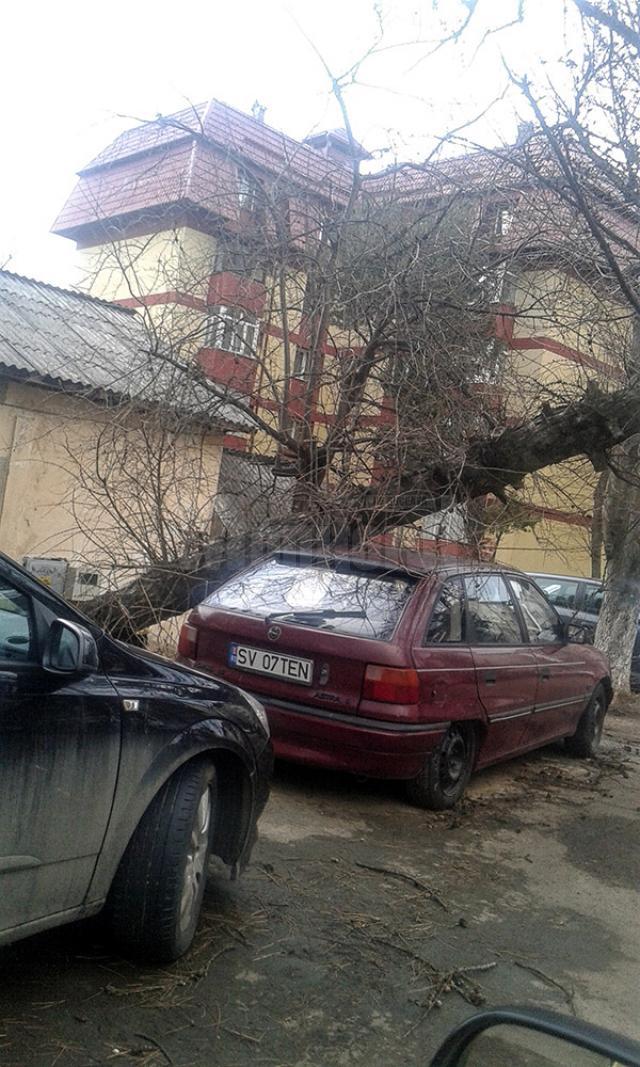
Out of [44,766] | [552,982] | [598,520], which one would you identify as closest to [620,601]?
[598,520]

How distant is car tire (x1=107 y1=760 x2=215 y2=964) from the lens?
3.60 metres

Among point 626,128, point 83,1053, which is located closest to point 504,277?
point 626,128

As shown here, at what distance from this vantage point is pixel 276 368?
24.5 feet

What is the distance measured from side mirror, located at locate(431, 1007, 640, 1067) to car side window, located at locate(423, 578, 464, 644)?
4149mm

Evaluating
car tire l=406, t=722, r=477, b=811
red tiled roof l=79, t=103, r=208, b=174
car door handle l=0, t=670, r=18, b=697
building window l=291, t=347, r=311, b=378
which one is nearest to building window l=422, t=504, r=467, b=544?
Answer: car tire l=406, t=722, r=477, b=811

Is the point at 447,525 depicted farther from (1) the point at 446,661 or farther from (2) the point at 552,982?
(2) the point at 552,982

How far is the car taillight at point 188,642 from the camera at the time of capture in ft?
20.7

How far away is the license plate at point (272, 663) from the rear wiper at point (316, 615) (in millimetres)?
219

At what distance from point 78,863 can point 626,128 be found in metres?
5.35

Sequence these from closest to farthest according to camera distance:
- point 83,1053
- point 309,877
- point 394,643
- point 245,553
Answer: point 83,1053, point 309,877, point 394,643, point 245,553

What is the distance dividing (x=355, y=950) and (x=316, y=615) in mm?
2347

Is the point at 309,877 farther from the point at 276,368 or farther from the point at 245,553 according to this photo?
the point at 276,368

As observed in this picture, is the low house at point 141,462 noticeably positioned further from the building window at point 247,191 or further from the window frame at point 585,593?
the window frame at point 585,593

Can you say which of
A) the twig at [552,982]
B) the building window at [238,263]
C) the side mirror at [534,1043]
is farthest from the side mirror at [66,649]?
the building window at [238,263]
